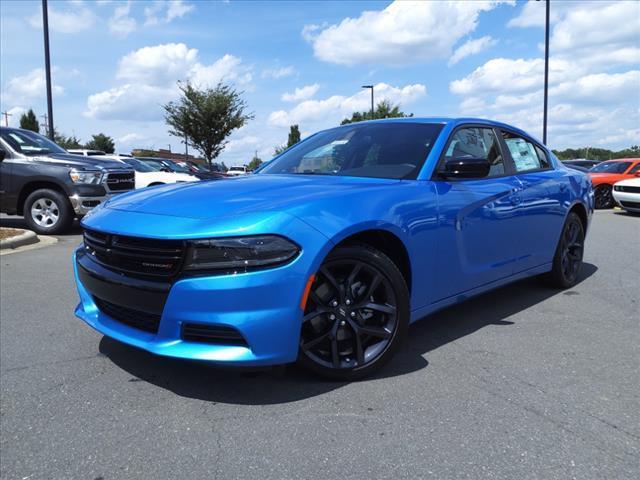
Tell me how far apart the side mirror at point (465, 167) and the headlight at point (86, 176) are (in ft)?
24.3

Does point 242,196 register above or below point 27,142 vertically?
below

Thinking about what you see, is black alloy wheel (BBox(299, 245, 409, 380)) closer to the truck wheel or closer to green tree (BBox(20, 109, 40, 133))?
the truck wheel

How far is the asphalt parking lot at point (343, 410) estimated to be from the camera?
2.18 m

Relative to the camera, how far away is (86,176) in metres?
9.12

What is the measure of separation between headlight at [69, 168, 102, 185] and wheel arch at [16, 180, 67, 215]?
1.17 feet

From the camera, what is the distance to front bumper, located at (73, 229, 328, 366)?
2443 mm

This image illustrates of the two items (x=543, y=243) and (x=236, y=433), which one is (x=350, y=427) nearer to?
(x=236, y=433)

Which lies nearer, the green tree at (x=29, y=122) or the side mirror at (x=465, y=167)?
the side mirror at (x=465, y=167)

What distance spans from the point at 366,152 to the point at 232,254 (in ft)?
5.45

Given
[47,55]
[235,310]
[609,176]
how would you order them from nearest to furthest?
[235,310] → [609,176] → [47,55]

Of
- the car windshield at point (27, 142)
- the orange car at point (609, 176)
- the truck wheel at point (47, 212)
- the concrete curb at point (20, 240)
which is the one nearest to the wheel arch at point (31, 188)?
the truck wheel at point (47, 212)

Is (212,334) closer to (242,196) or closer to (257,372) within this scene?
(257,372)

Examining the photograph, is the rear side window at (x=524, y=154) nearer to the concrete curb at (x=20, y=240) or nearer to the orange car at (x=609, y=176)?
the concrete curb at (x=20, y=240)

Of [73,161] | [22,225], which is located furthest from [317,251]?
[22,225]
